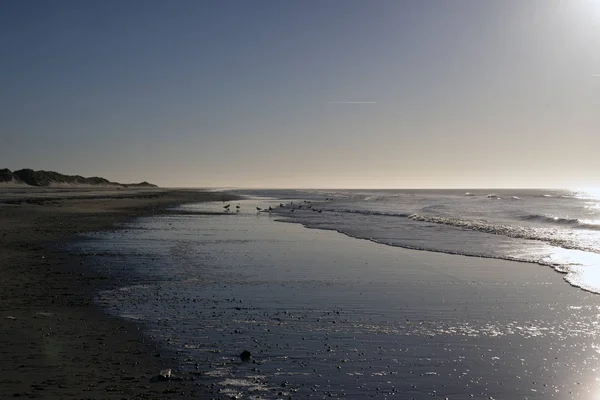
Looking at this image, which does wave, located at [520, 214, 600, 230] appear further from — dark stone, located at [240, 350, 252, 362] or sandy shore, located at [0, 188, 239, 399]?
dark stone, located at [240, 350, 252, 362]

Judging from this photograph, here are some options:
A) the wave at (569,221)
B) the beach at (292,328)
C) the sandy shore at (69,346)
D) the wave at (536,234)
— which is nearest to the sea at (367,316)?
the beach at (292,328)

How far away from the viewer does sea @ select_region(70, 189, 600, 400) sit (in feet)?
25.1

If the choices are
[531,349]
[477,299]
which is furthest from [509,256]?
[531,349]

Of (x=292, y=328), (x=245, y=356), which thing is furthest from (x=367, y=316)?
(x=245, y=356)

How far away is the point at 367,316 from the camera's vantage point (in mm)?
11258

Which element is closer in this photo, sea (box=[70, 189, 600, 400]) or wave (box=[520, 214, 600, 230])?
sea (box=[70, 189, 600, 400])

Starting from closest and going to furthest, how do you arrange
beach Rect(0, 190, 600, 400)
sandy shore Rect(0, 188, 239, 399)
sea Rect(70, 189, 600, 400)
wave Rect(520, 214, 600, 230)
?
sandy shore Rect(0, 188, 239, 399)
beach Rect(0, 190, 600, 400)
sea Rect(70, 189, 600, 400)
wave Rect(520, 214, 600, 230)

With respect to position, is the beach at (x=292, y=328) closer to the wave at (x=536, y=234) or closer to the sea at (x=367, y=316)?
the sea at (x=367, y=316)

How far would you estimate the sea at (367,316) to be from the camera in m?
7.65

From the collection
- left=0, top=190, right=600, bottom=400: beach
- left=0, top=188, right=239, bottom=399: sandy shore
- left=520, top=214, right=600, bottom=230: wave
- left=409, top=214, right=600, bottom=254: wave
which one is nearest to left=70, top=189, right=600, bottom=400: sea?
left=0, top=190, right=600, bottom=400: beach

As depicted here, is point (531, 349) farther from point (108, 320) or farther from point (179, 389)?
point (108, 320)

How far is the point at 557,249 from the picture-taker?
24.8m

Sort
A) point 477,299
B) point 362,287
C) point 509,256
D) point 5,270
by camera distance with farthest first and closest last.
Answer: point 509,256 < point 5,270 < point 362,287 < point 477,299

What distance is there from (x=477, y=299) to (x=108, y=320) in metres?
8.99
